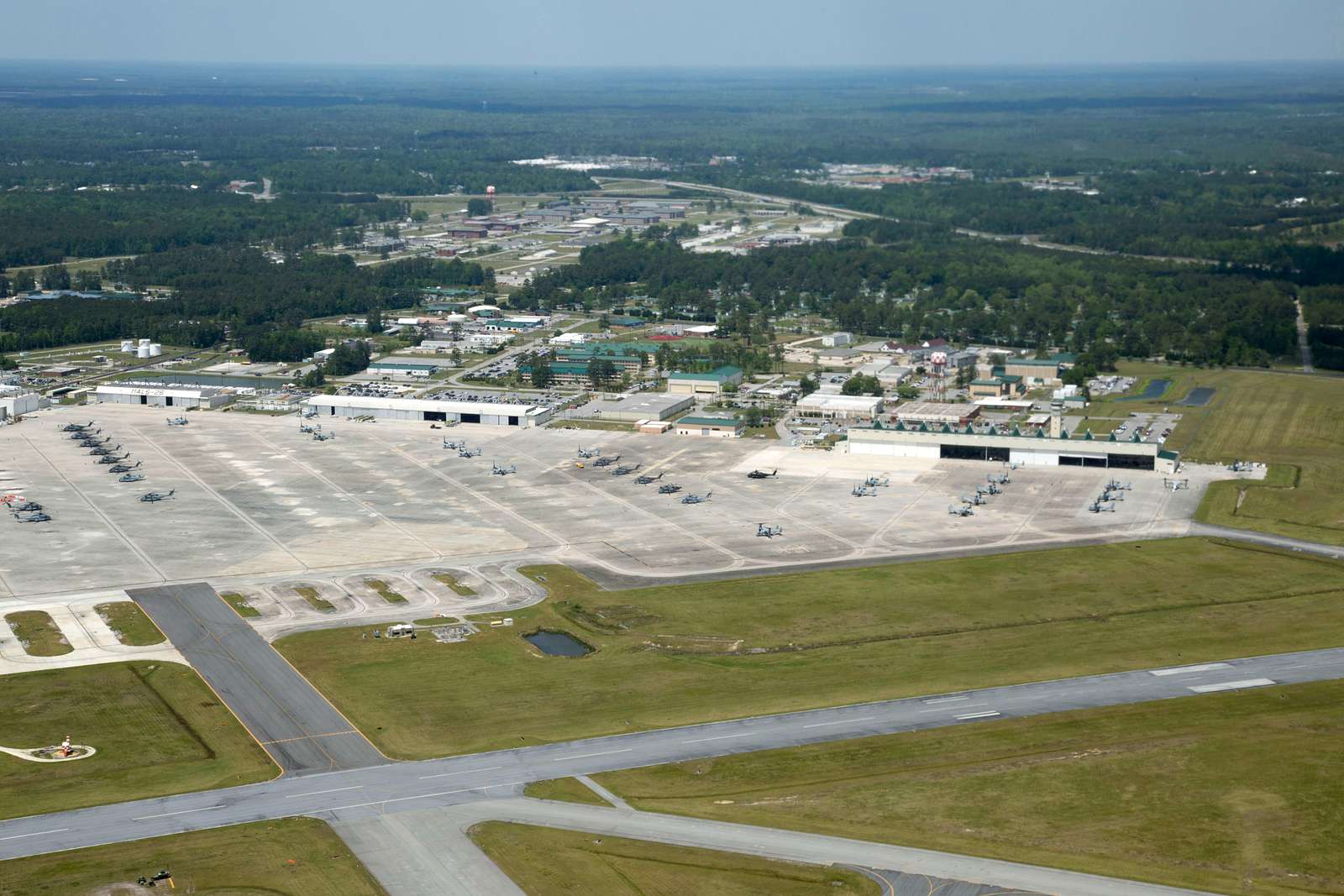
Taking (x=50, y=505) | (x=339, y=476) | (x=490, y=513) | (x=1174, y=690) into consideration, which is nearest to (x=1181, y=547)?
(x=1174, y=690)

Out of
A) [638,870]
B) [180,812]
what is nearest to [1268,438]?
Result: [638,870]

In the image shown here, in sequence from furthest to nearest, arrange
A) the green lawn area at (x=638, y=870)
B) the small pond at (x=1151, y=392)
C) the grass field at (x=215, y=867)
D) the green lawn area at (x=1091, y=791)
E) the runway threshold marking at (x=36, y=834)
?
1. the small pond at (x=1151, y=392)
2. the runway threshold marking at (x=36, y=834)
3. the green lawn area at (x=1091, y=791)
4. the green lawn area at (x=638, y=870)
5. the grass field at (x=215, y=867)

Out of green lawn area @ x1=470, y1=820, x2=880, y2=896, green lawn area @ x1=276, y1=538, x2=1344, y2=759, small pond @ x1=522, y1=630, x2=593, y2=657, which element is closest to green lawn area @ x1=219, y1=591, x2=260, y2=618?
green lawn area @ x1=276, y1=538, x2=1344, y2=759

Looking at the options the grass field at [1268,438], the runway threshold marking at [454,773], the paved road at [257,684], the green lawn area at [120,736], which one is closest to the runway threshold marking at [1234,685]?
the grass field at [1268,438]

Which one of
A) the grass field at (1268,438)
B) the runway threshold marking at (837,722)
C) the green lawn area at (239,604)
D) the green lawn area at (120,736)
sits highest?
the runway threshold marking at (837,722)

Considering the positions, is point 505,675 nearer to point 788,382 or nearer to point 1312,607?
point 1312,607

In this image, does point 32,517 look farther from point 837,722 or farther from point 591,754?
point 837,722

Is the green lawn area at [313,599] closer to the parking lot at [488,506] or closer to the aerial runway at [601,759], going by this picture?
the parking lot at [488,506]
